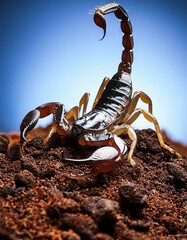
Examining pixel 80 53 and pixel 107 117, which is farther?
pixel 80 53

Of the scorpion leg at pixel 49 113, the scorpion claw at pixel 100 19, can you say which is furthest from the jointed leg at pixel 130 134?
the scorpion claw at pixel 100 19

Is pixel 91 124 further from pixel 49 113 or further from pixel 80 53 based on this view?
pixel 80 53

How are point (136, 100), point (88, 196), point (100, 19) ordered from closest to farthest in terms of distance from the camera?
point (88, 196) < point (100, 19) < point (136, 100)

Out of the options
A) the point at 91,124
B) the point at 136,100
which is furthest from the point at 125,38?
the point at 91,124

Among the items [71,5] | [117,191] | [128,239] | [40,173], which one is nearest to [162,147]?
[117,191]

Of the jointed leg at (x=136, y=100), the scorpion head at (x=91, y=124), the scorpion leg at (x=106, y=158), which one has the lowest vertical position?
the scorpion leg at (x=106, y=158)

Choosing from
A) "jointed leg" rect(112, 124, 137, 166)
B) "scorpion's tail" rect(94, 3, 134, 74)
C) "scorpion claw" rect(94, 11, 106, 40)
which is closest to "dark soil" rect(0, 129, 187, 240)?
"jointed leg" rect(112, 124, 137, 166)

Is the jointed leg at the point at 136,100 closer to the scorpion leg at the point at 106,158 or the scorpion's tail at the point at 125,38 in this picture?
the scorpion's tail at the point at 125,38
